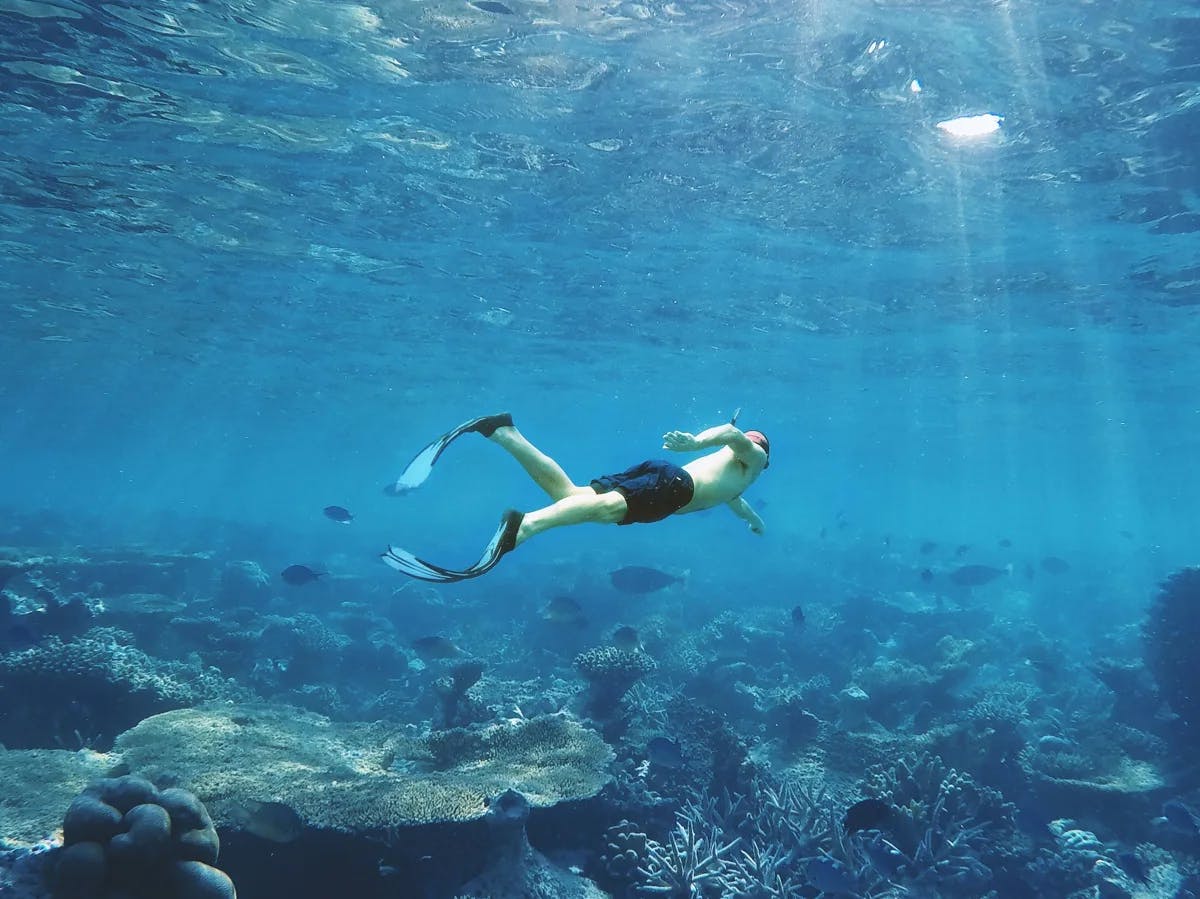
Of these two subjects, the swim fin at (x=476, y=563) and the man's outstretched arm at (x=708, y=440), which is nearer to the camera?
the swim fin at (x=476, y=563)

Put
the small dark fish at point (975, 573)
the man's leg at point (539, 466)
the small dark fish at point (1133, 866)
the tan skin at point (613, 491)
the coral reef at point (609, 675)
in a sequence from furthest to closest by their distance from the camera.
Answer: the small dark fish at point (975, 573) < the coral reef at point (609, 675) < the small dark fish at point (1133, 866) < the man's leg at point (539, 466) < the tan skin at point (613, 491)

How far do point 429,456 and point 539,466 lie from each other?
87cm

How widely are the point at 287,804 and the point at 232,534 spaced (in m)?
38.7

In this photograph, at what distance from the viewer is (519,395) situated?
4388cm

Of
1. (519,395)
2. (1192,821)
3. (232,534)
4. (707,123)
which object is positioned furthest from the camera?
(519,395)

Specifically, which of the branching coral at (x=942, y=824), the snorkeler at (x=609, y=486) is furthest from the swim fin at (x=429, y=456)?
the branching coral at (x=942, y=824)

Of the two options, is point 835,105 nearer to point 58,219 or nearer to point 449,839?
point 449,839

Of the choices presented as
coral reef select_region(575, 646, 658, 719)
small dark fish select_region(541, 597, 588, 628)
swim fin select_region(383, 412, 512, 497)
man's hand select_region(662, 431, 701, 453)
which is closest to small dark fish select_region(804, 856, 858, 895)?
man's hand select_region(662, 431, 701, 453)

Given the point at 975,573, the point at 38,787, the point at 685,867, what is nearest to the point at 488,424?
the point at 685,867

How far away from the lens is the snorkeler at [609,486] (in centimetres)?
442

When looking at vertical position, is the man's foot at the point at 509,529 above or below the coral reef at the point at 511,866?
above

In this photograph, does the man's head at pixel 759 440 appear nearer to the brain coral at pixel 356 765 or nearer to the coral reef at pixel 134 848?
the brain coral at pixel 356 765

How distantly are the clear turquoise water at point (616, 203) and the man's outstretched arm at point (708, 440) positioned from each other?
801 cm

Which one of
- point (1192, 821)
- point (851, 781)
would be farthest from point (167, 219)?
point (1192, 821)
